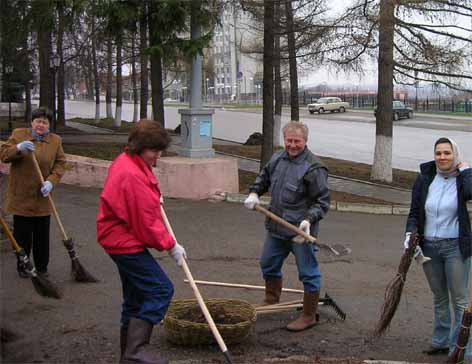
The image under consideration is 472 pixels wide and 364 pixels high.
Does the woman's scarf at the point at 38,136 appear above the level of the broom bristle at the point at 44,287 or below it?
above

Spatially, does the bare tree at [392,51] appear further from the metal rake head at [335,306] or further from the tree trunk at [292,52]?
the metal rake head at [335,306]

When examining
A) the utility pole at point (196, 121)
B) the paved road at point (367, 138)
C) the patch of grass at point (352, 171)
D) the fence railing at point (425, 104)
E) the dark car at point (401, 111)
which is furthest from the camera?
the fence railing at point (425, 104)

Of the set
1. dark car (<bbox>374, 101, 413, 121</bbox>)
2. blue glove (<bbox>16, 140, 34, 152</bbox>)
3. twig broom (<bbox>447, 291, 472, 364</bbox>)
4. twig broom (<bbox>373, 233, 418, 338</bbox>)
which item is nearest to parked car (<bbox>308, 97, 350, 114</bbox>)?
dark car (<bbox>374, 101, 413, 121</bbox>)

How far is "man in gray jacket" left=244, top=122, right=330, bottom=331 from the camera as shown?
507cm

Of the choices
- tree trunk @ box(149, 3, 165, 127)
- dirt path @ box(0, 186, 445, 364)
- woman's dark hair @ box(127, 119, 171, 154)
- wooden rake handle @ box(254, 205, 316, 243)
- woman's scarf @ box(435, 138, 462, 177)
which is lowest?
dirt path @ box(0, 186, 445, 364)

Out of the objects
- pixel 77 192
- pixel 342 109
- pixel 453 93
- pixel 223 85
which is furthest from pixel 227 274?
pixel 223 85

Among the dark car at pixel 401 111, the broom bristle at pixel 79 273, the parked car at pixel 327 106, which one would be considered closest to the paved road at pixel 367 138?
the dark car at pixel 401 111

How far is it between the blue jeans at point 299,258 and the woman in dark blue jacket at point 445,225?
833 mm

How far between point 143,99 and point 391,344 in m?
22.1

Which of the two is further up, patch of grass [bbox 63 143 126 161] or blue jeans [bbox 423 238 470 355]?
patch of grass [bbox 63 143 126 161]

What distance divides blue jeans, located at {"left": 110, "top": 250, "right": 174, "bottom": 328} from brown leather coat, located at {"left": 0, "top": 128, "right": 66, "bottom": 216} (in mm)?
2323

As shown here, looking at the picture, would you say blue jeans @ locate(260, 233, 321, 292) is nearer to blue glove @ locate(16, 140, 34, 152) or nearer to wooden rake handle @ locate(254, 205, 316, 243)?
wooden rake handle @ locate(254, 205, 316, 243)

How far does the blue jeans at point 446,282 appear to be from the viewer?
460 centimetres

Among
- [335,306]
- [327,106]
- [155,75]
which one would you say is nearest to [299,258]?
[335,306]
